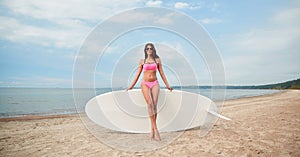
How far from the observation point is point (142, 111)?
462 cm

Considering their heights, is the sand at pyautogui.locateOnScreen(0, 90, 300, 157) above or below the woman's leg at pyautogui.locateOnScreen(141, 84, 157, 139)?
below

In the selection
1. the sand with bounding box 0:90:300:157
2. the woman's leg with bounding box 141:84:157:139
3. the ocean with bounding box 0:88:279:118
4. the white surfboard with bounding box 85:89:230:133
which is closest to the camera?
the sand with bounding box 0:90:300:157

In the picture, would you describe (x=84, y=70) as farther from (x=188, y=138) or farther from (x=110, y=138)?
(x=188, y=138)

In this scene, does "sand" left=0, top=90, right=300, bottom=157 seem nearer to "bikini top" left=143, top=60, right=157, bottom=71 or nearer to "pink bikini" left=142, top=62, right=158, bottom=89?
"pink bikini" left=142, top=62, right=158, bottom=89

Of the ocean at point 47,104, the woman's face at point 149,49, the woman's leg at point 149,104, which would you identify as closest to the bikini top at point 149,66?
the woman's face at point 149,49

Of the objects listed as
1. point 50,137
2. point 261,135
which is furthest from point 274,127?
point 50,137

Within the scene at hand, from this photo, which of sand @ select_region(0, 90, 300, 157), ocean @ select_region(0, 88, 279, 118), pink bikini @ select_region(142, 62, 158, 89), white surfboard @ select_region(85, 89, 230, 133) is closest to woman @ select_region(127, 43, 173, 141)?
pink bikini @ select_region(142, 62, 158, 89)

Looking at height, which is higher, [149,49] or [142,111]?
[149,49]

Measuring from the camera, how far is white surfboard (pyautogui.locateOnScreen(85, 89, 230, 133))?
440 cm

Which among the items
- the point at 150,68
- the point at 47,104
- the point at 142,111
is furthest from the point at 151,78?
the point at 47,104

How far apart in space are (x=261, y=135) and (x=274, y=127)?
78 centimetres

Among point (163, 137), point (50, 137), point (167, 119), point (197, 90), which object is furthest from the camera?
point (197, 90)

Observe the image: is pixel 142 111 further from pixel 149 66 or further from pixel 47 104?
pixel 47 104

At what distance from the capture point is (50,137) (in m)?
4.17
